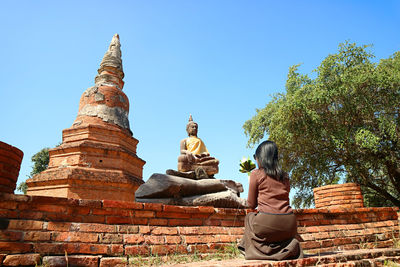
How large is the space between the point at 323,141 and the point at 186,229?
9.07m

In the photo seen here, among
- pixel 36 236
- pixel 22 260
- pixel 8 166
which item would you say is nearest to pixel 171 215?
pixel 36 236

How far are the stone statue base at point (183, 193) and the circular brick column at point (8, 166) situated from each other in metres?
1.73

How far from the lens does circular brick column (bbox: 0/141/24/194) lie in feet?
10.4

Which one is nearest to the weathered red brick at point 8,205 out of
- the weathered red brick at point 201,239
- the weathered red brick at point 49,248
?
the weathered red brick at point 49,248

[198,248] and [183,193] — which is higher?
[183,193]

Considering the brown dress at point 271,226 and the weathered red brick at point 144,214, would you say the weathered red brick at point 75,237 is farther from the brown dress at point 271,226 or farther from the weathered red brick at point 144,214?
the brown dress at point 271,226

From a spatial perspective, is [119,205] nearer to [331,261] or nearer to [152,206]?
[152,206]

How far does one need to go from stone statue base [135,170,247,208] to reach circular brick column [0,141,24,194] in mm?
1729

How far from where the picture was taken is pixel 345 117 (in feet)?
35.9

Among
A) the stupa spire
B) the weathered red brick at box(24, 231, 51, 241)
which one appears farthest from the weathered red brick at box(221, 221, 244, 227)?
the stupa spire

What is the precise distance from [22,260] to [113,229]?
0.84m

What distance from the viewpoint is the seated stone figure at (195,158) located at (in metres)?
5.13

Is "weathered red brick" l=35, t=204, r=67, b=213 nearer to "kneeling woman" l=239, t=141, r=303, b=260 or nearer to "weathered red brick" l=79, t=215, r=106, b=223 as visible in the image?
"weathered red brick" l=79, t=215, r=106, b=223

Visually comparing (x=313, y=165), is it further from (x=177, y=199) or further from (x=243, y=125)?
(x=177, y=199)
